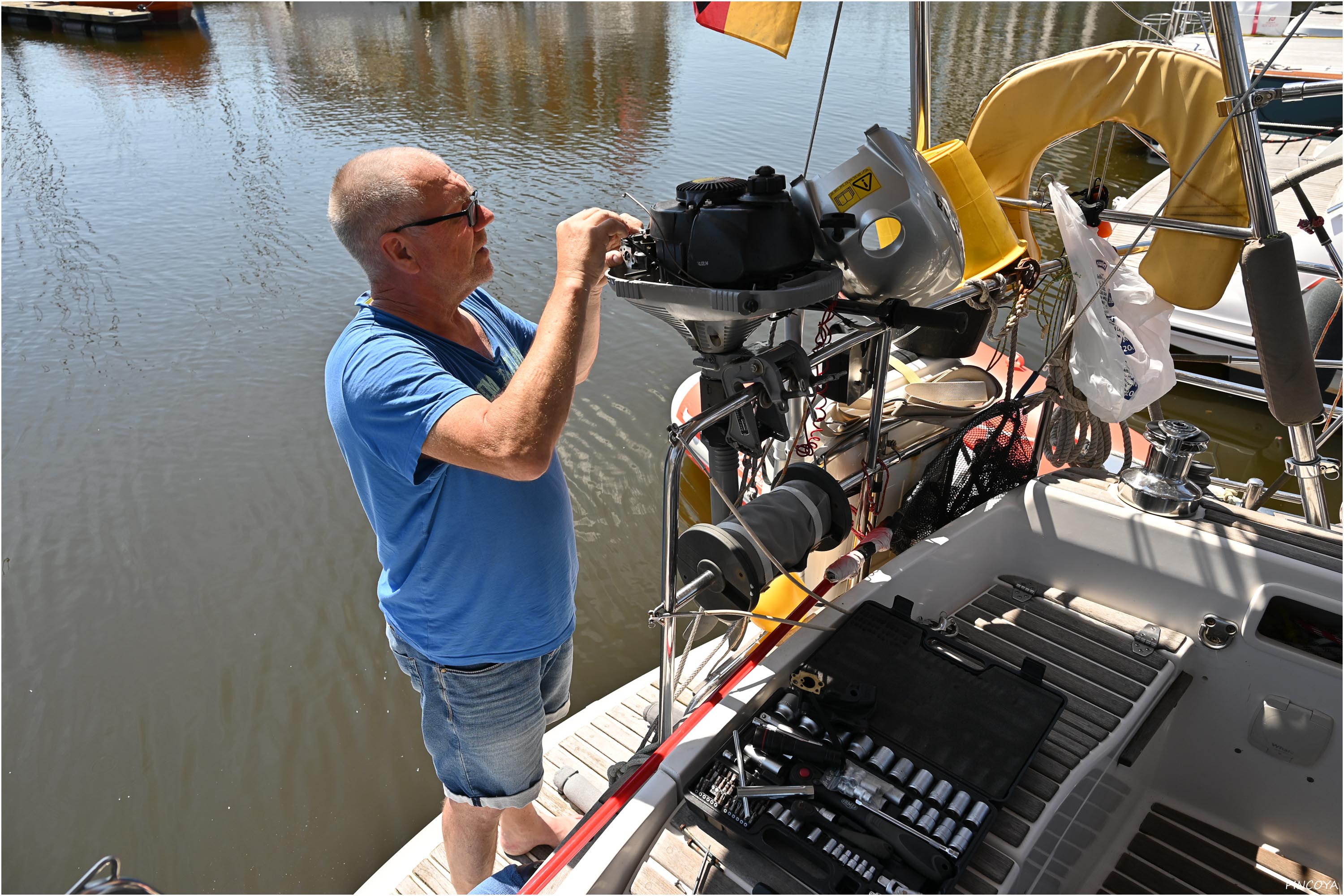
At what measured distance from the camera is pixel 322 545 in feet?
14.4

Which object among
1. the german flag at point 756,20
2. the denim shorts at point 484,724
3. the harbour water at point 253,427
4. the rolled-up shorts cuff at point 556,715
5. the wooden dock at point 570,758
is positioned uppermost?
the german flag at point 756,20

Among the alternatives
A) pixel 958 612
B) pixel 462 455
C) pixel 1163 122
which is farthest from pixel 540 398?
pixel 1163 122

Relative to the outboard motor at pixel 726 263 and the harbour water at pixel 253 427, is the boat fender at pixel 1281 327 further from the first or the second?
the harbour water at pixel 253 427

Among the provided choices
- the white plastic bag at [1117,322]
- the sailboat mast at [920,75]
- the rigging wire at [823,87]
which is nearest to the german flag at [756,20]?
the rigging wire at [823,87]

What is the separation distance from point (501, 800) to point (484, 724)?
20 cm

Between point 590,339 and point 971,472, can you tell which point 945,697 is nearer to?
point 971,472

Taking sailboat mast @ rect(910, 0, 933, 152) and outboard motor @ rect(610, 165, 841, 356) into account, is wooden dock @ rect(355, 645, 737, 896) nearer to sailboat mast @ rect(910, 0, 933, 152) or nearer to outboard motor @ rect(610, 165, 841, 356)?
outboard motor @ rect(610, 165, 841, 356)

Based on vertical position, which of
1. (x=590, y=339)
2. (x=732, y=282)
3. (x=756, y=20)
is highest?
(x=756, y=20)

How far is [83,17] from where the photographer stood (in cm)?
2072

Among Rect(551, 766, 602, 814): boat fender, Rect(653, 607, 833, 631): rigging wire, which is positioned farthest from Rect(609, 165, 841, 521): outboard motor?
Rect(551, 766, 602, 814): boat fender

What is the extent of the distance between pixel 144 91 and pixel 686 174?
10703 millimetres

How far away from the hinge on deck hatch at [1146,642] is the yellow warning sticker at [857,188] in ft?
3.60

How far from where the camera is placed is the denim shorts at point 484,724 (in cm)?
167

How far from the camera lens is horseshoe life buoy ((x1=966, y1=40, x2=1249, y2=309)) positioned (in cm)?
198
